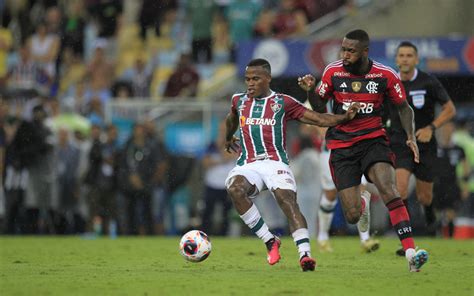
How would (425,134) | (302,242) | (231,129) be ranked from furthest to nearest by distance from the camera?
(425,134) < (231,129) < (302,242)

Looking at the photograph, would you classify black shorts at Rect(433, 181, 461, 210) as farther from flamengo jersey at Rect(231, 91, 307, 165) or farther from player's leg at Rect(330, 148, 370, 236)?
flamengo jersey at Rect(231, 91, 307, 165)

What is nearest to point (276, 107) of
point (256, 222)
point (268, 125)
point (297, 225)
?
point (268, 125)

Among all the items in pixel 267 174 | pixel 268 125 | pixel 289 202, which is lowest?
pixel 289 202

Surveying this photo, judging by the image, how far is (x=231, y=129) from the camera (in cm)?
1186

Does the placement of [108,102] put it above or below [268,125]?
above

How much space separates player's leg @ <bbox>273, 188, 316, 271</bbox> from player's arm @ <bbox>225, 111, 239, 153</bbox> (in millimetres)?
1138

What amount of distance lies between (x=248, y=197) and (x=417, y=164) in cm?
317

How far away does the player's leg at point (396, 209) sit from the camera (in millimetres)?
10281

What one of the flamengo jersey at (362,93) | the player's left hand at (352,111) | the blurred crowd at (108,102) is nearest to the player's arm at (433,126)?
the flamengo jersey at (362,93)

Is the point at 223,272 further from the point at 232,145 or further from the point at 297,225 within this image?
the point at 232,145

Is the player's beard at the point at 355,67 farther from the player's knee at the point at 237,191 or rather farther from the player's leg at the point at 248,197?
the player's knee at the point at 237,191

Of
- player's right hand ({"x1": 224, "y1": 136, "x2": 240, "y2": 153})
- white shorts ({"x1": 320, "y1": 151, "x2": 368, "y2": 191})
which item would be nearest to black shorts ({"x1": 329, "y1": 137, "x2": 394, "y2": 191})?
player's right hand ({"x1": 224, "y1": 136, "x2": 240, "y2": 153})

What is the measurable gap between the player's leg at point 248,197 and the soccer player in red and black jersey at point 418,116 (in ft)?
8.44

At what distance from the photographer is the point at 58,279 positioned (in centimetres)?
998
